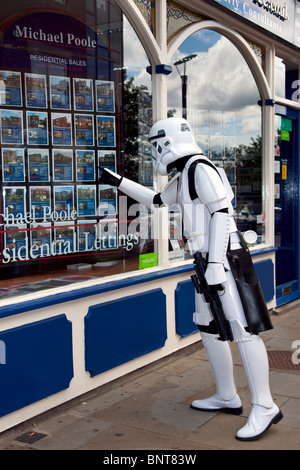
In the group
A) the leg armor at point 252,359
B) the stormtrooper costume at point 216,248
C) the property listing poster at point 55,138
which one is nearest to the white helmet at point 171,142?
the stormtrooper costume at point 216,248

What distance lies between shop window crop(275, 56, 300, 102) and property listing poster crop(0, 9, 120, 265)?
337 centimetres

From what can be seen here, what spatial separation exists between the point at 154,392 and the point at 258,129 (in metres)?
3.89

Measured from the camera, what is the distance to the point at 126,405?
4203 mm

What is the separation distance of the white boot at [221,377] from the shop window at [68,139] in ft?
3.83

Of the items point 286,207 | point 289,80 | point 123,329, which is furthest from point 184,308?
point 289,80

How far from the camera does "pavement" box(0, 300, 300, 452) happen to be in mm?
3539

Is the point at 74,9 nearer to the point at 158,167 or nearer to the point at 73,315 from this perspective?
the point at 158,167

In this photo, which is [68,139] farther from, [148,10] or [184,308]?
[184,308]

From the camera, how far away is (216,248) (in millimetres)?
3570

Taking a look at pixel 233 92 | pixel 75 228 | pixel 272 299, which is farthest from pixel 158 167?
pixel 272 299

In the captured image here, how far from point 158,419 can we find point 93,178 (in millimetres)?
2077

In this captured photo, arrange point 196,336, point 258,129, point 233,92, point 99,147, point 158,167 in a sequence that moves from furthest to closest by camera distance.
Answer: point 258,129, point 233,92, point 196,336, point 99,147, point 158,167

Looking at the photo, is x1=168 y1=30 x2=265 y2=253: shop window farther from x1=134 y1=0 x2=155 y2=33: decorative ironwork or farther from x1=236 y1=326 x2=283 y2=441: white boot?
x1=236 y1=326 x2=283 y2=441: white boot

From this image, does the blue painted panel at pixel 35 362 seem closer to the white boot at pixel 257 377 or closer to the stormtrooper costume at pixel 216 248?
the stormtrooper costume at pixel 216 248
